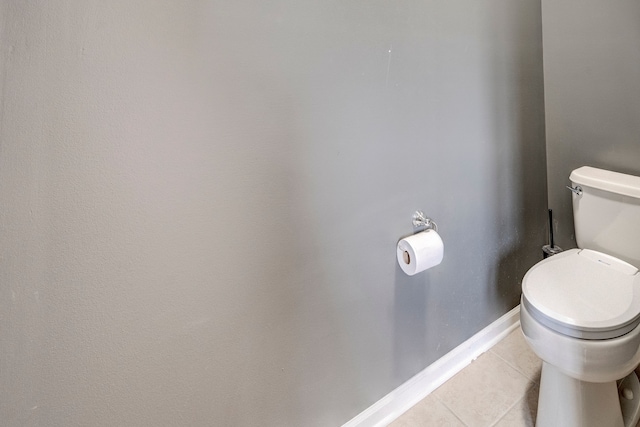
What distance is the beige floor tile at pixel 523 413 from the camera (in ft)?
3.72

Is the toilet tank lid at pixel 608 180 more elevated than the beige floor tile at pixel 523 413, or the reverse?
the toilet tank lid at pixel 608 180

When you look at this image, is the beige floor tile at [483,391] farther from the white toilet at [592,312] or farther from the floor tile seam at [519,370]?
the white toilet at [592,312]

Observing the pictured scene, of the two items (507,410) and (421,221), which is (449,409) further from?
(421,221)

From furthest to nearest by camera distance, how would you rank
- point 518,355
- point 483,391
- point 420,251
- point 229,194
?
point 518,355, point 483,391, point 420,251, point 229,194

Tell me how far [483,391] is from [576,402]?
0.37 metres

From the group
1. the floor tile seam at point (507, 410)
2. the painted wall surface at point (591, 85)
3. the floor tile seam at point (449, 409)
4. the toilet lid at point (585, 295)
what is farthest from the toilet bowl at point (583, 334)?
the painted wall surface at point (591, 85)

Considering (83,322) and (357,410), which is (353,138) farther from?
(357,410)

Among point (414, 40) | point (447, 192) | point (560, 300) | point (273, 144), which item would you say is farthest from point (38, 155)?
point (560, 300)

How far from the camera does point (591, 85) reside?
1.30 meters

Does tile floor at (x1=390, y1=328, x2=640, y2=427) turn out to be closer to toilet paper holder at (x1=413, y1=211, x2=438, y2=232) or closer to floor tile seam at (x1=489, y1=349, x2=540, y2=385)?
floor tile seam at (x1=489, y1=349, x2=540, y2=385)

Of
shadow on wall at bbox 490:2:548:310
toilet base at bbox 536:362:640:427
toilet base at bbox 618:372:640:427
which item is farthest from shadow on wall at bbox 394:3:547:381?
toilet base at bbox 618:372:640:427

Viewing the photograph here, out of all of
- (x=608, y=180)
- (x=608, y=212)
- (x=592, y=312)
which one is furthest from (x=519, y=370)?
(x=608, y=180)

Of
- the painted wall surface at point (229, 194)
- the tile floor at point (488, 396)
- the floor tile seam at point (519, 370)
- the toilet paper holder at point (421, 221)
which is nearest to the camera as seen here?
the painted wall surface at point (229, 194)

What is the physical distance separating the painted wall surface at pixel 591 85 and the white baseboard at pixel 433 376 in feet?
2.37
